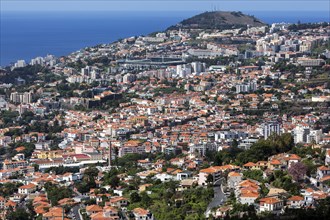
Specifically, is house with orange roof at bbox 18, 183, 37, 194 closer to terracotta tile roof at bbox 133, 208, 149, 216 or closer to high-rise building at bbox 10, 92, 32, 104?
terracotta tile roof at bbox 133, 208, 149, 216

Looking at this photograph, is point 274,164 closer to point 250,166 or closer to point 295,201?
point 250,166

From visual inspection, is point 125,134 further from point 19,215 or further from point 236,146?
point 19,215

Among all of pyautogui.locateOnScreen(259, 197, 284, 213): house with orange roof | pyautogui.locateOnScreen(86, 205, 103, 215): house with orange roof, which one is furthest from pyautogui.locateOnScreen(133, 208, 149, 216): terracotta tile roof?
pyautogui.locateOnScreen(259, 197, 284, 213): house with orange roof

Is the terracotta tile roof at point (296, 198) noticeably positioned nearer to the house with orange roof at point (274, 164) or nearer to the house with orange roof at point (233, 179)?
the house with orange roof at point (233, 179)

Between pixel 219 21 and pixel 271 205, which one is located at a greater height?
pixel 219 21

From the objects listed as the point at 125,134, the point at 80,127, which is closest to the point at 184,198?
the point at 125,134

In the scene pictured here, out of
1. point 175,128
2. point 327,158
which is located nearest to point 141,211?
point 327,158

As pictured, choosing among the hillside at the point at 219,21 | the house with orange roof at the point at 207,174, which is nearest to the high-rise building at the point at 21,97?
the house with orange roof at the point at 207,174
